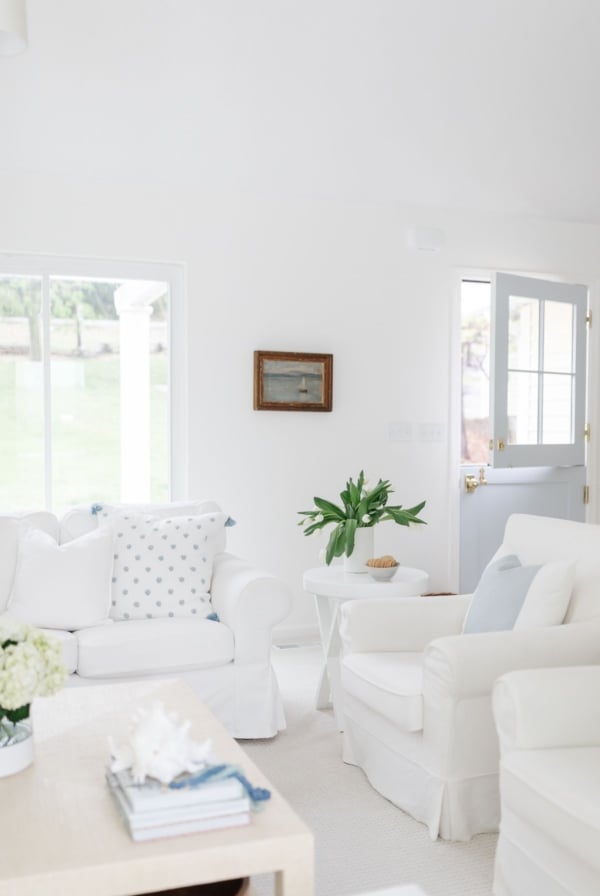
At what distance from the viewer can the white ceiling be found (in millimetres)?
3936

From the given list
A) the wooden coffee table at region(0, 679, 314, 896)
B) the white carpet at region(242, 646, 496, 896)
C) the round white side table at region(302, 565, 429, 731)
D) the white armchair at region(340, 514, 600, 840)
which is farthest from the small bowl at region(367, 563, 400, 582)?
the wooden coffee table at region(0, 679, 314, 896)

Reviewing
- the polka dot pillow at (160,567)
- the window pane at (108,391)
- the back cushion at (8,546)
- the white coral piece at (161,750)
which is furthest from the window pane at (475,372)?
the white coral piece at (161,750)

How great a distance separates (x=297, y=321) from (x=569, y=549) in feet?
8.34

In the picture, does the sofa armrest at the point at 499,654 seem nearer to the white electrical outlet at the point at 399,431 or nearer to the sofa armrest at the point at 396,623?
the sofa armrest at the point at 396,623

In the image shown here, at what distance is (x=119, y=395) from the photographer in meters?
4.84

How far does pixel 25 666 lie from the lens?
1891mm

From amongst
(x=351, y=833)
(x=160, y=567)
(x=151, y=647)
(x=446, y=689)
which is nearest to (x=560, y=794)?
(x=446, y=689)

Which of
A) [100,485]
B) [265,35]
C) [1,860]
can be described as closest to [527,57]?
[265,35]

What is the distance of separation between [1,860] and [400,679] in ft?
4.58

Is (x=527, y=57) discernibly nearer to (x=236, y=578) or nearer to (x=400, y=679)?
(x=236, y=578)

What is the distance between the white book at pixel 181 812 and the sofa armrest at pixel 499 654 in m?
0.91

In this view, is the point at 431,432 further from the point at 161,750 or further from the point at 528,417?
the point at 161,750

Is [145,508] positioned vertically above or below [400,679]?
above

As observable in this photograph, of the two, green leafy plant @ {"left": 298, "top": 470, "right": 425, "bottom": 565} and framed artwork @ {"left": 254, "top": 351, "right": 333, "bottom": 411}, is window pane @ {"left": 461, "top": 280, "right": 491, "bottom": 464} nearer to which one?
framed artwork @ {"left": 254, "top": 351, "right": 333, "bottom": 411}
